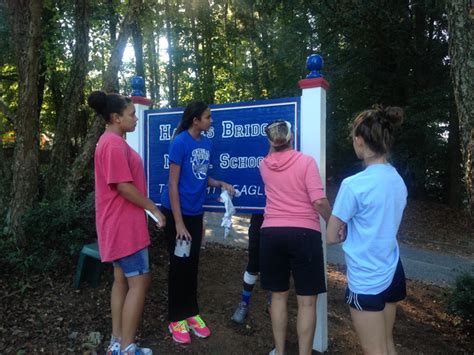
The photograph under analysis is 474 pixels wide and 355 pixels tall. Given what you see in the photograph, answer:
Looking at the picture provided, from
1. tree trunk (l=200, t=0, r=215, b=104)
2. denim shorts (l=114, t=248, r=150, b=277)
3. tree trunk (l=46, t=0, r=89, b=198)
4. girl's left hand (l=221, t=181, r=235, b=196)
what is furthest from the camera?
tree trunk (l=200, t=0, r=215, b=104)

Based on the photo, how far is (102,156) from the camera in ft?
9.27

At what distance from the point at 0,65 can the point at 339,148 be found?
433 inches

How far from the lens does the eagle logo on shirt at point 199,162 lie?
3.39m

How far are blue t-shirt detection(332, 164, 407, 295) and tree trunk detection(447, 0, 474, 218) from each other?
1.57 meters

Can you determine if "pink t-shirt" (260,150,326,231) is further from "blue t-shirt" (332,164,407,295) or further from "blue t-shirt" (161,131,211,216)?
"blue t-shirt" (161,131,211,216)

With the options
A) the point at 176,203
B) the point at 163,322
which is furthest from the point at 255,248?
the point at 163,322

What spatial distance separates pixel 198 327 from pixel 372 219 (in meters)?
1.93

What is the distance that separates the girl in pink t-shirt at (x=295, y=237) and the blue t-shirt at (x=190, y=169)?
2.34ft

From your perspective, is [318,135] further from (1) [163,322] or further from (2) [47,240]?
(2) [47,240]

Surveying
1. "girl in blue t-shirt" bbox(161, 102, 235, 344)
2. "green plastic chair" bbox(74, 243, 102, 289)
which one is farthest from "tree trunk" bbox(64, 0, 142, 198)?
"girl in blue t-shirt" bbox(161, 102, 235, 344)

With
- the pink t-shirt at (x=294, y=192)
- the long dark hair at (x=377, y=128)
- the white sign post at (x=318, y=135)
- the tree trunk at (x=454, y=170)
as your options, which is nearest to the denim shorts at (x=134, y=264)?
the pink t-shirt at (x=294, y=192)

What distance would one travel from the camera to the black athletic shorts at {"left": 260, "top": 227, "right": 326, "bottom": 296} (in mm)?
2807

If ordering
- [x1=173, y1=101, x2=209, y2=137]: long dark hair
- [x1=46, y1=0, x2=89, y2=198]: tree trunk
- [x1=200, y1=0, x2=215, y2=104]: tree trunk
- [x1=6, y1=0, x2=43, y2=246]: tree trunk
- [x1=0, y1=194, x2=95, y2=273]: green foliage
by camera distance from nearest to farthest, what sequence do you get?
[x1=173, y1=101, x2=209, y2=137]: long dark hair < [x1=0, y1=194, x2=95, y2=273]: green foliage < [x1=6, y1=0, x2=43, y2=246]: tree trunk < [x1=46, y1=0, x2=89, y2=198]: tree trunk < [x1=200, y1=0, x2=215, y2=104]: tree trunk

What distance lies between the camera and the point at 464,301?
402cm
